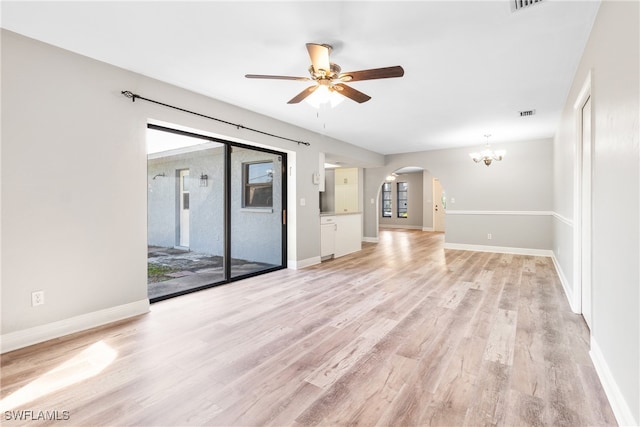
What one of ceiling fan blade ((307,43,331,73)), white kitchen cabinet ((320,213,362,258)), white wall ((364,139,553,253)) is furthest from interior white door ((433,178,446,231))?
ceiling fan blade ((307,43,331,73))

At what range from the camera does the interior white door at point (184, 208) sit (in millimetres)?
4059

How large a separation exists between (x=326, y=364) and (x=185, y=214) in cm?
302

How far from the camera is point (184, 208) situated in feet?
13.5

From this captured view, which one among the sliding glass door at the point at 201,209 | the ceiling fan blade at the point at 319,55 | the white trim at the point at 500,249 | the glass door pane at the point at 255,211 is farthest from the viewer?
the white trim at the point at 500,249

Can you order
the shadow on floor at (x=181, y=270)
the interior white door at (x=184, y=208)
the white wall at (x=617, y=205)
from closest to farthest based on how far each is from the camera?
1. the white wall at (x=617, y=205)
2. the shadow on floor at (x=181, y=270)
3. the interior white door at (x=184, y=208)

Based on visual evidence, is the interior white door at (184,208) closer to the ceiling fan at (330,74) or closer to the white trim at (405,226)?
the ceiling fan at (330,74)

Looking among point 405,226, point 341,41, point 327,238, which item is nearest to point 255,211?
point 327,238

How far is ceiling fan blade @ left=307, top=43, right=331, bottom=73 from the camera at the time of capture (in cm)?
218

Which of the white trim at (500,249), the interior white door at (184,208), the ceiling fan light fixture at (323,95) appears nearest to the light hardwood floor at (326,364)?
the interior white door at (184,208)

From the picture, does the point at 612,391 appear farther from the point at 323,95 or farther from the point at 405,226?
the point at 405,226

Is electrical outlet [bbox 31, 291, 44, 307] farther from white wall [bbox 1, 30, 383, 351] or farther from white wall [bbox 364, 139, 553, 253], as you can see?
white wall [bbox 364, 139, 553, 253]

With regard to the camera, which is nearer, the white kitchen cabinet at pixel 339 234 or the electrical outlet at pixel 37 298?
the electrical outlet at pixel 37 298

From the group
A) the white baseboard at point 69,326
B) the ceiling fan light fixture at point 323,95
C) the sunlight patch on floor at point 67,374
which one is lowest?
the sunlight patch on floor at point 67,374

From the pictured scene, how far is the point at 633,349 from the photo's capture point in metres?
1.39
